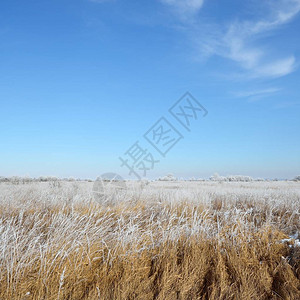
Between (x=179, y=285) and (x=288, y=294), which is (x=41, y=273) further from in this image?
(x=288, y=294)

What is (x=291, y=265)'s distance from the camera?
3779mm

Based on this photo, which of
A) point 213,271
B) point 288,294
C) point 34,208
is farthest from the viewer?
point 34,208

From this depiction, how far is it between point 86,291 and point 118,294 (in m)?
0.45

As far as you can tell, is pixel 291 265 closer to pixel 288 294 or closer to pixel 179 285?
pixel 288 294

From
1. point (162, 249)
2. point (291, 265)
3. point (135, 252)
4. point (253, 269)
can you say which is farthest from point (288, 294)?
point (135, 252)

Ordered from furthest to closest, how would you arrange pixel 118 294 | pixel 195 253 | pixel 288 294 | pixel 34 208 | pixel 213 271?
pixel 34 208 → pixel 195 253 → pixel 213 271 → pixel 288 294 → pixel 118 294

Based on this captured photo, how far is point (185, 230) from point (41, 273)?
2.67 meters

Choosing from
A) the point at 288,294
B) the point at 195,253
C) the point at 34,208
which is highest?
the point at 34,208

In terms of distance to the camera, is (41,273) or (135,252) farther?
(135,252)

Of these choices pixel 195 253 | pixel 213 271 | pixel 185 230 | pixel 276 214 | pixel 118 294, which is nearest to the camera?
pixel 118 294

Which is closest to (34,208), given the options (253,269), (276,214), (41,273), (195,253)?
(41,273)

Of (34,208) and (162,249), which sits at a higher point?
(34,208)

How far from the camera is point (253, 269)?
3627mm

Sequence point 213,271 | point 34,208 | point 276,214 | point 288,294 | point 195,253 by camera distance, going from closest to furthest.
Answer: point 288,294, point 213,271, point 195,253, point 34,208, point 276,214
